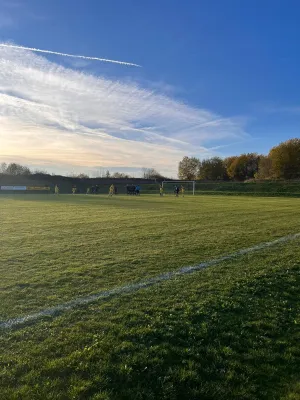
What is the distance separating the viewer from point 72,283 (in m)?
6.15

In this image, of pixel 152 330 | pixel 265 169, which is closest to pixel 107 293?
pixel 152 330

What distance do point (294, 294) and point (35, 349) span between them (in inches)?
177

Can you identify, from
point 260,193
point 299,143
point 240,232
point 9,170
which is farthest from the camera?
point 9,170

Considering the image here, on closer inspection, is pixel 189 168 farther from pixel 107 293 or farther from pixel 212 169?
pixel 107 293

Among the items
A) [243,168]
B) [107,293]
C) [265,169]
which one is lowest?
[107,293]

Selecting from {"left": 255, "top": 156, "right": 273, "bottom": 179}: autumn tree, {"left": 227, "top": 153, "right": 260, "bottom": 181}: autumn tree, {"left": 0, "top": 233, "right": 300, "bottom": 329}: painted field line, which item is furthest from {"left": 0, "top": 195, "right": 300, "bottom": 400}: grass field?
{"left": 227, "top": 153, "right": 260, "bottom": 181}: autumn tree

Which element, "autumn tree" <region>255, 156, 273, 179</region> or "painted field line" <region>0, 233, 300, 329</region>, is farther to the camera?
"autumn tree" <region>255, 156, 273, 179</region>

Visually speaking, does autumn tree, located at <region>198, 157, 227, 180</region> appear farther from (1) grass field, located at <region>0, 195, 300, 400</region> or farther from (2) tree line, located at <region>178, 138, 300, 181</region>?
(1) grass field, located at <region>0, 195, 300, 400</region>

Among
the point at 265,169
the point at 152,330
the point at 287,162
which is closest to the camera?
the point at 152,330

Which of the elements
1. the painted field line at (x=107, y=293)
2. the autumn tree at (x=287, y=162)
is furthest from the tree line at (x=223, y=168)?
the painted field line at (x=107, y=293)

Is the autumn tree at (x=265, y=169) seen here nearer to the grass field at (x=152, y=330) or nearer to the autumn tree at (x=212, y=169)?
the autumn tree at (x=212, y=169)

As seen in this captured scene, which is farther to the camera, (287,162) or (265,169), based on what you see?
(265,169)

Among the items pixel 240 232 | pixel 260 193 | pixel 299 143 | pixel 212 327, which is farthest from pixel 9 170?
pixel 212 327

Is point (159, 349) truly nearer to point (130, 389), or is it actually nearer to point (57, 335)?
point (130, 389)
